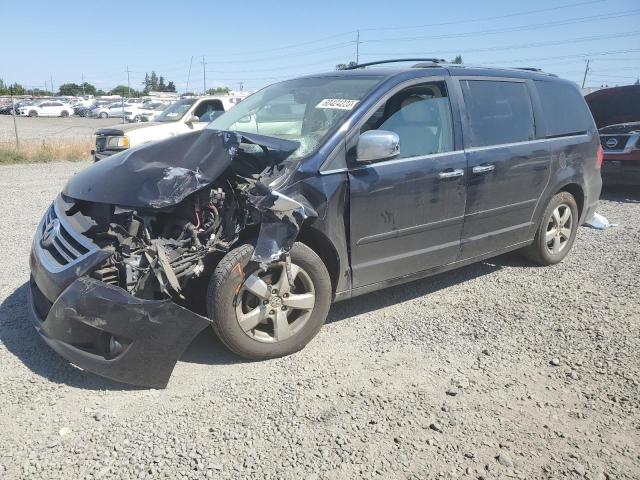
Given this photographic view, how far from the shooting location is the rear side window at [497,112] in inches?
165

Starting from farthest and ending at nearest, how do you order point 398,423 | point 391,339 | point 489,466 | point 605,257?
point 605,257 < point 391,339 < point 398,423 < point 489,466

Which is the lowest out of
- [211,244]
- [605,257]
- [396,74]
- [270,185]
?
[605,257]

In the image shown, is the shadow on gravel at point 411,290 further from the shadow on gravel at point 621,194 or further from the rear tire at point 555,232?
the shadow on gravel at point 621,194

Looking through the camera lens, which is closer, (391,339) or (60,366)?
(60,366)

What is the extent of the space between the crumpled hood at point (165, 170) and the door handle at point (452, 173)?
3.87 ft

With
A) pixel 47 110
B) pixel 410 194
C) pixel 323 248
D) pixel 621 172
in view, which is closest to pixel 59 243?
pixel 323 248

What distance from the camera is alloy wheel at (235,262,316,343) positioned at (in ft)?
10.3

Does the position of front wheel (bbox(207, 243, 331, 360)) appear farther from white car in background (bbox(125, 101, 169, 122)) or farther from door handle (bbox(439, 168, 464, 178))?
white car in background (bbox(125, 101, 169, 122))

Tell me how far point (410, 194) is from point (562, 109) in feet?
7.88

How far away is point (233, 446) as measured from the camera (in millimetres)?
2480

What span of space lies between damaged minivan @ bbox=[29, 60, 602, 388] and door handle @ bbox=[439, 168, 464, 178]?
13 millimetres

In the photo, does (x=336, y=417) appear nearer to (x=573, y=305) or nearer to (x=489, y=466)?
(x=489, y=466)

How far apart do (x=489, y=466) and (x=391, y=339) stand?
1335 mm

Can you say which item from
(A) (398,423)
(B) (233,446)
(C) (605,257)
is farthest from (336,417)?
(C) (605,257)
